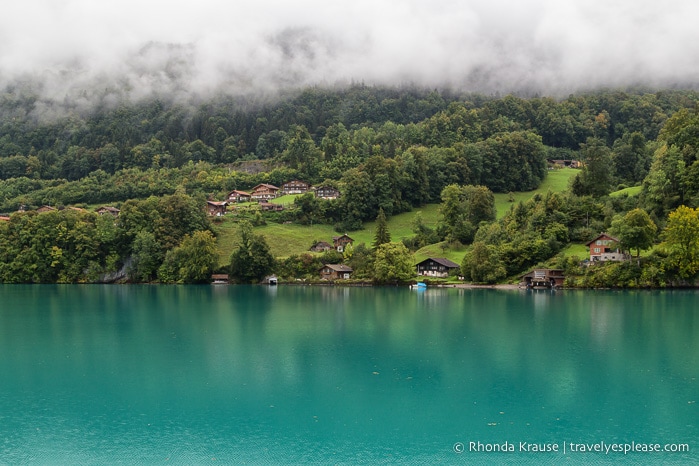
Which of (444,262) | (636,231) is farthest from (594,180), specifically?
(444,262)

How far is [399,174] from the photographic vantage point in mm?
138250

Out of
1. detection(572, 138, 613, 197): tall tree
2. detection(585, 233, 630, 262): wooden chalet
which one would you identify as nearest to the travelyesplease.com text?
detection(585, 233, 630, 262): wooden chalet

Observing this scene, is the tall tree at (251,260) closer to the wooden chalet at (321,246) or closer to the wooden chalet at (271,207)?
the wooden chalet at (321,246)

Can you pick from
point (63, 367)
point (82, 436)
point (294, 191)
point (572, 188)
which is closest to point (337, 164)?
point (294, 191)

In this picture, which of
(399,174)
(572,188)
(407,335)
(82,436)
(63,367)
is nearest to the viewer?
(82,436)

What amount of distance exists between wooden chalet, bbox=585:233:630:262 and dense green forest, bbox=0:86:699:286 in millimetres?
2285

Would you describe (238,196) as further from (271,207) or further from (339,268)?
(339,268)

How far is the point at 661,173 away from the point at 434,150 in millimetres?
66691

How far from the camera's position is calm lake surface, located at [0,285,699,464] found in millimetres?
22031

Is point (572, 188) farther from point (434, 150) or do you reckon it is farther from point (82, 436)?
point (82, 436)

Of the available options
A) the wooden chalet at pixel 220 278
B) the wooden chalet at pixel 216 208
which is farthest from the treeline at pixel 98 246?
the wooden chalet at pixel 216 208

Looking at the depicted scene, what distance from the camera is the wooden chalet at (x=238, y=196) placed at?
147 m

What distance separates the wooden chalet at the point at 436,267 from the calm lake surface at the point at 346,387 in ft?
141

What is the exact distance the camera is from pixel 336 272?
342 ft
